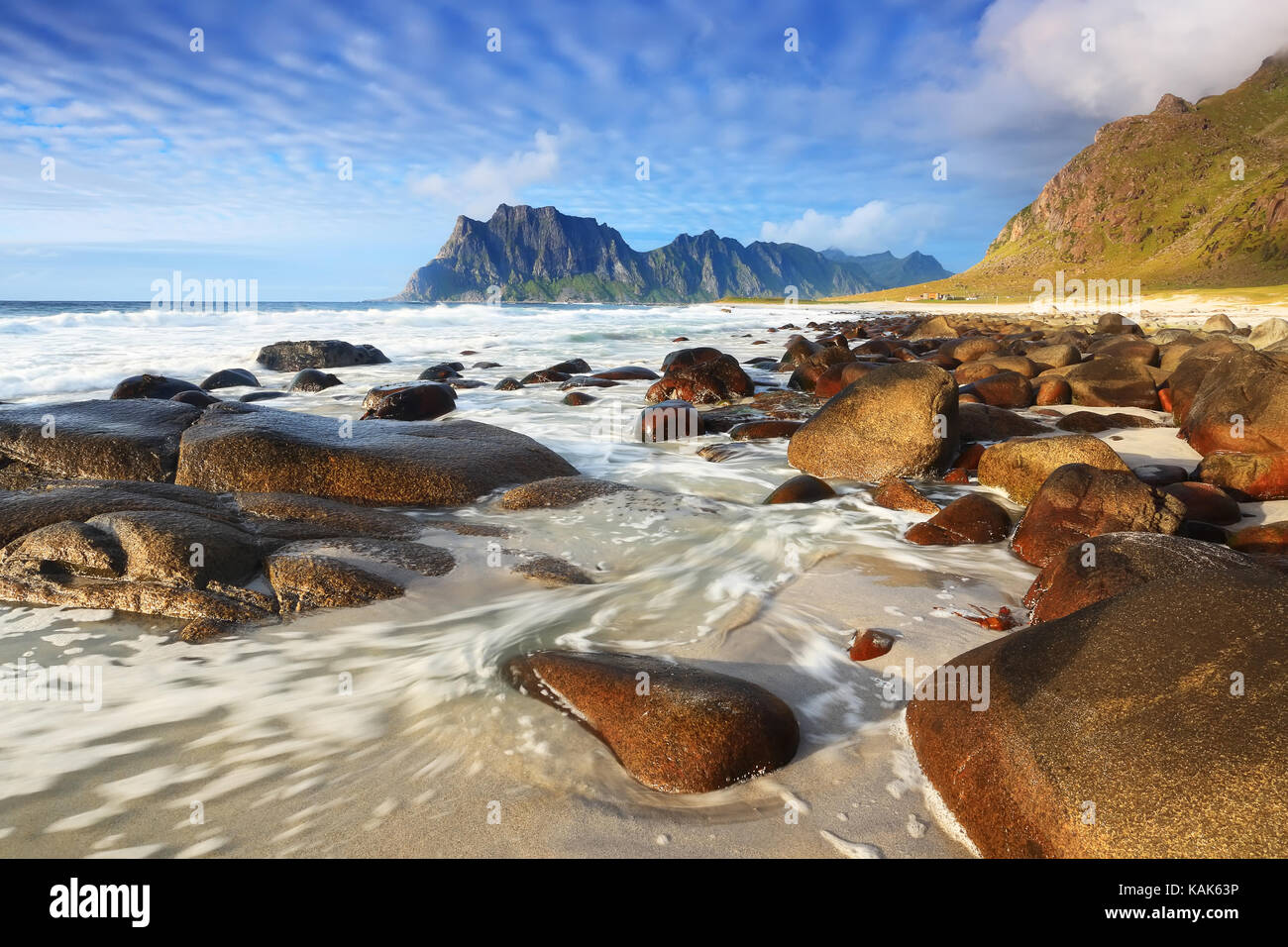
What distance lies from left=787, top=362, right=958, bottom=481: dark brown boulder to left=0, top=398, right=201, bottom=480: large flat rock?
6.42 meters

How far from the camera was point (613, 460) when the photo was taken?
830 centimetres

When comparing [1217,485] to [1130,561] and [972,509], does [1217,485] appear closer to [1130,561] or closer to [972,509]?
[972,509]

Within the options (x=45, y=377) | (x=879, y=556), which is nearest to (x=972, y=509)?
(x=879, y=556)

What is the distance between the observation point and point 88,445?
20.0 feet

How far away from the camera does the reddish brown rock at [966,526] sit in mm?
5129

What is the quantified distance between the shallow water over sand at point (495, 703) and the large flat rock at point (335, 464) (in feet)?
1.55

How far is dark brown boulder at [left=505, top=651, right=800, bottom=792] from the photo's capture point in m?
2.50

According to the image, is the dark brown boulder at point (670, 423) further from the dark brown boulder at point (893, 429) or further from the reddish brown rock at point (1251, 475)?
the reddish brown rock at point (1251, 475)

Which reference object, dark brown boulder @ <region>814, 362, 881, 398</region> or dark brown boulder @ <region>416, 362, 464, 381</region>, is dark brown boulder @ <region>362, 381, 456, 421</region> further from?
dark brown boulder @ <region>814, 362, 881, 398</region>

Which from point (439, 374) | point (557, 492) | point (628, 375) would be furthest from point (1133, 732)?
point (439, 374)

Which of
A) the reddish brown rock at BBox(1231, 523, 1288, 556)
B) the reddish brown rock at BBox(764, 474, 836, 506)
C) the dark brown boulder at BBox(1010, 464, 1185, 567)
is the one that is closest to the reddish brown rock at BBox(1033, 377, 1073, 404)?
the reddish brown rock at BBox(764, 474, 836, 506)

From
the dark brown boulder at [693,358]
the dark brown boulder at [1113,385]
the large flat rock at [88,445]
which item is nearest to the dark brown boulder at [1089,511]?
the dark brown boulder at [1113,385]

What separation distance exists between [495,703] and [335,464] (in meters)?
3.83
